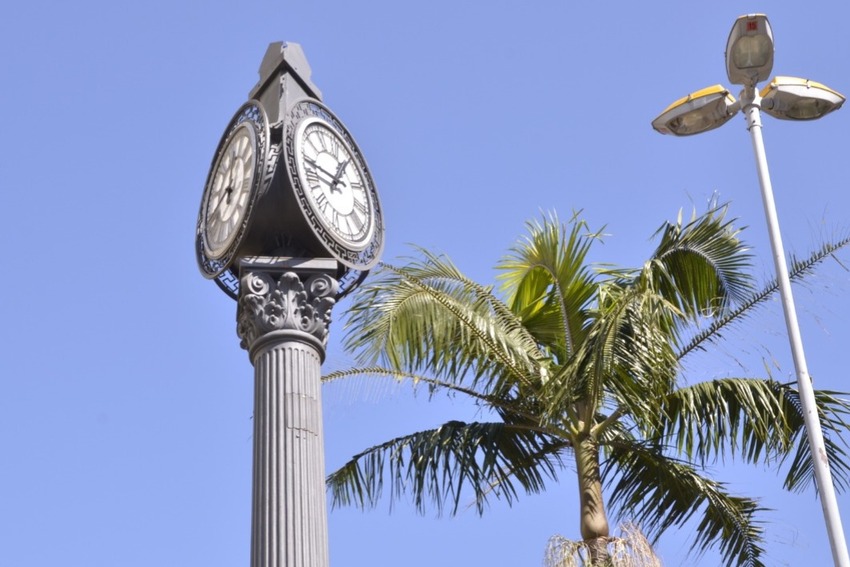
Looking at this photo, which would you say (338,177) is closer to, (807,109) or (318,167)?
(318,167)

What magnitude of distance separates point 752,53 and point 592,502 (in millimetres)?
4473

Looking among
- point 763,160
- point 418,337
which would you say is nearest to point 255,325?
point 418,337

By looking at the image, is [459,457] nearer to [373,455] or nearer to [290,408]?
[373,455]

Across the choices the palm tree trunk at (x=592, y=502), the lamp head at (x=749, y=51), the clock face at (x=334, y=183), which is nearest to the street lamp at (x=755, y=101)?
the lamp head at (x=749, y=51)

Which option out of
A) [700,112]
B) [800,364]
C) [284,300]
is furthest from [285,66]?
[800,364]

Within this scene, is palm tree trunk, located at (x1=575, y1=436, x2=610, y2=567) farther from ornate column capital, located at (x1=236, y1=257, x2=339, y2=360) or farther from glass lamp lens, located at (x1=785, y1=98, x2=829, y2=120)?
glass lamp lens, located at (x1=785, y1=98, x2=829, y2=120)

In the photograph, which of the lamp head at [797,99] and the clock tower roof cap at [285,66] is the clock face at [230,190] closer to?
the clock tower roof cap at [285,66]

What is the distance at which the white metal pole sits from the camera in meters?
15.7

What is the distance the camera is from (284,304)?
1622 centimetres

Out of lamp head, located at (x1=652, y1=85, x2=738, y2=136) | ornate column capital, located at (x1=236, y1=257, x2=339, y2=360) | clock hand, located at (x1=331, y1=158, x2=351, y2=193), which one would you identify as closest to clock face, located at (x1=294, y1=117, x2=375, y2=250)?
clock hand, located at (x1=331, y1=158, x2=351, y2=193)

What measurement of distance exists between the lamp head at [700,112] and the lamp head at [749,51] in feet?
0.68

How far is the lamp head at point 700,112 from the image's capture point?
18031 millimetres

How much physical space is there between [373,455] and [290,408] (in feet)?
15.3

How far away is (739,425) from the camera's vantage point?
1964 cm
